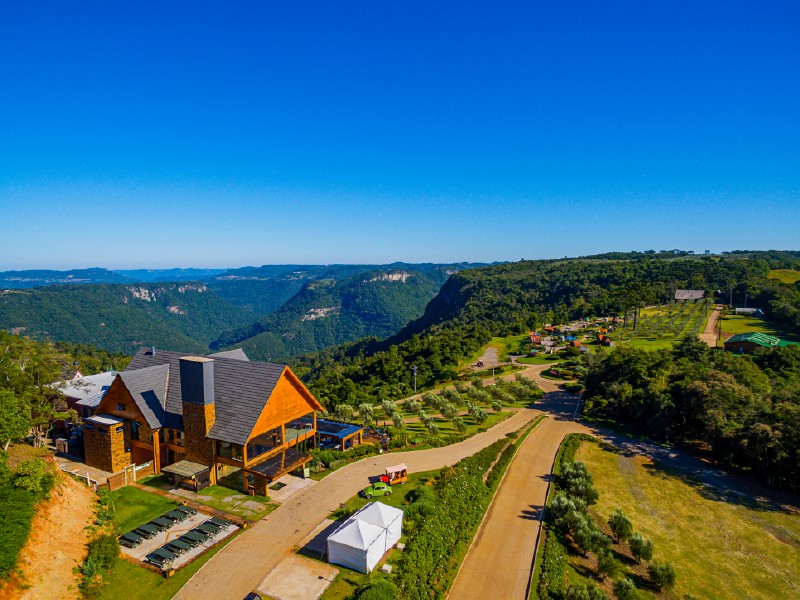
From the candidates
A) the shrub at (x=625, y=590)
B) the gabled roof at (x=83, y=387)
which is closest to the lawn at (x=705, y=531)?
the shrub at (x=625, y=590)

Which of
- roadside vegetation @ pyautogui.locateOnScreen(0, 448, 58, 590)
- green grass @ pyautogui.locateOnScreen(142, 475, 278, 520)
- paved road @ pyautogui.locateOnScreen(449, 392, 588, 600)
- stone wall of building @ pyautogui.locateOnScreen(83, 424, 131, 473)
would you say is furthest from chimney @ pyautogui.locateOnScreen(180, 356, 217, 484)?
paved road @ pyautogui.locateOnScreen(449, 392, 588, 600)

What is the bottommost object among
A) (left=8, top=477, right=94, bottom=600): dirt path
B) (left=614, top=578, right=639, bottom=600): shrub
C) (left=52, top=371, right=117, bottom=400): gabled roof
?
(left=614, top=578, right=639, bottom=600): shrub

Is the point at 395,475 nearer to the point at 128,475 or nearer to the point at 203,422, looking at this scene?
the point at 203,422

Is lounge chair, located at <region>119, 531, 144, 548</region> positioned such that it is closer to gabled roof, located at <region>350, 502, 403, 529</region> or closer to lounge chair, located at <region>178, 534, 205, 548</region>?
lounge chair, located at <region>178, 534, 205, 548</region>

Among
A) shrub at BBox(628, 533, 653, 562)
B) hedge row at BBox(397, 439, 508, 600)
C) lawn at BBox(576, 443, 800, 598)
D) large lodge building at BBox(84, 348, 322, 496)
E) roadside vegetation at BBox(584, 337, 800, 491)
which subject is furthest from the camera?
roadside vegetation at BBox(584, 337, 800, 491)

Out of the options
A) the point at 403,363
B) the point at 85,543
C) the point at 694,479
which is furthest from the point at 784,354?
the point at 85,543

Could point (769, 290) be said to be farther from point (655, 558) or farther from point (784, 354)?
point (655, 558)
